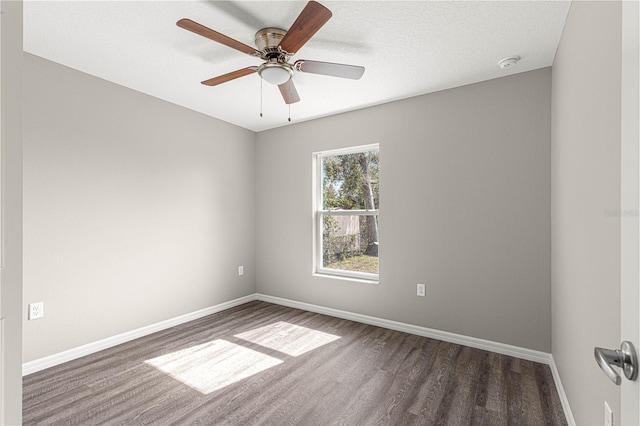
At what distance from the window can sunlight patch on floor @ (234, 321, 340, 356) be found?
87cm

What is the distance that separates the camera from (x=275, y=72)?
86.0 inches

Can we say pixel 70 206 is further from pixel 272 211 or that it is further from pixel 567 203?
pixel 567 203

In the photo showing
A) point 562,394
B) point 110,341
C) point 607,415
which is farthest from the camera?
point 110,341

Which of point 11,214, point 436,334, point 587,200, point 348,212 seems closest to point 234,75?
point 11,214

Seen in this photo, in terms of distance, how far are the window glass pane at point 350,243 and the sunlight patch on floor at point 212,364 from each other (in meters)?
1.54

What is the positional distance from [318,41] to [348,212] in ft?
6.71

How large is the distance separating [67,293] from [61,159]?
1127mm

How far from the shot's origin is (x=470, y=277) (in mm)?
2918

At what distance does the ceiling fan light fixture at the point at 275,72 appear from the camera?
2.15 meters

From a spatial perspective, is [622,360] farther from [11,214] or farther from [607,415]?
[11,214]

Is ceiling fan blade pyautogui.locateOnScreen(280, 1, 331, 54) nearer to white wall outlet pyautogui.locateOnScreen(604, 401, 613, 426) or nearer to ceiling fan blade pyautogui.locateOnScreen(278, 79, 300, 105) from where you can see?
ceiling fan blade pyautogui.locateOnScreen(278, 79, 300, 105)

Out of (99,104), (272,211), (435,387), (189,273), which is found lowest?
(435,387)

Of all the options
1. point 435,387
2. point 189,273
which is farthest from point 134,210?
point 435,387

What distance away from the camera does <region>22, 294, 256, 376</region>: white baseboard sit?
8.05 ft
